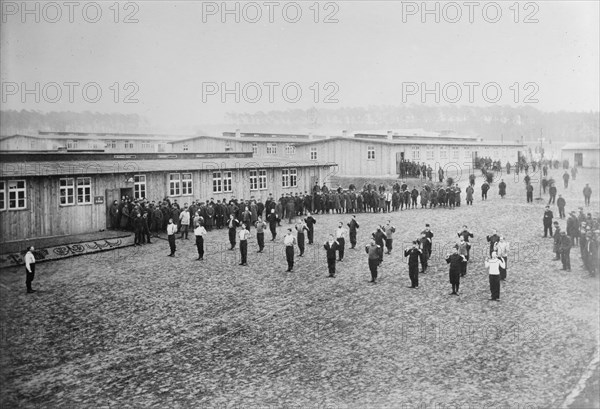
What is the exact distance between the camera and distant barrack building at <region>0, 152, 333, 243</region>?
68.5ft

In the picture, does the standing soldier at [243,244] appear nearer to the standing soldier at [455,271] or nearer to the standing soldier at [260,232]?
the standing soldier at [260,232]

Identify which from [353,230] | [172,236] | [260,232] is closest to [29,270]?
[172,236]

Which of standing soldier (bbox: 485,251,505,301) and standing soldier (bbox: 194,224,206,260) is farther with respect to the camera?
standing soldier (bbox: 194,224,206,260)

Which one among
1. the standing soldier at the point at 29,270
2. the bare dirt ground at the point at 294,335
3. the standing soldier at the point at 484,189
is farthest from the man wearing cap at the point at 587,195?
the standing soldier at the point at 29,270

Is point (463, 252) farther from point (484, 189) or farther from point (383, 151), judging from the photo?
point (383, 151)

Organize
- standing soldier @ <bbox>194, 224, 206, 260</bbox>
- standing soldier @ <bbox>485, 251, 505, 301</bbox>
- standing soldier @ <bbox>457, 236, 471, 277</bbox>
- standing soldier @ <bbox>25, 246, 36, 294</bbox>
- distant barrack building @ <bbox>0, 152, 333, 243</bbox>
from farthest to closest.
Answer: distant barrack building @ <bbox>0, 152, 333, 243</bbox> < standing soldier @ <bbox>194, 224, 206, 260</bbox> < standing soldier @ <bbox>457, 236, 471, 277</bbox> < standing soldier @ <bbox>25, 246, 36, 294</bbox> < standing soldier @ <bbox>485, 251, 505, 301</bbox>

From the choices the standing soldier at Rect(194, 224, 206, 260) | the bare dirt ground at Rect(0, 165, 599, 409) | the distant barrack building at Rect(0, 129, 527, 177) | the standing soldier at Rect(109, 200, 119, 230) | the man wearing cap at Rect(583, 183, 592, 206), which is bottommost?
the bare dirt ground at Rect(0, 165, 599, 409)

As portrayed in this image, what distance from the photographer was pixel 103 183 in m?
25.3

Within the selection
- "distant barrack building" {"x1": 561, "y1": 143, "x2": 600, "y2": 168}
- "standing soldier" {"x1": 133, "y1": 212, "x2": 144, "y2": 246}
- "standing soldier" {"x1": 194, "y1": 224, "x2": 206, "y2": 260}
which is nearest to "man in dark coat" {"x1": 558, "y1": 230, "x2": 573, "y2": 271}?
"standing soldier" {"x1": 194, "y1": 224, "x2": 206, "y2": 260}

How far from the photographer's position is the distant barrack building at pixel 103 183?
68.5ft

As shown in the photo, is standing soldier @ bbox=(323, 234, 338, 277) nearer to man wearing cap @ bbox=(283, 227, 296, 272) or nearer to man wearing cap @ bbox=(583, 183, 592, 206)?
man wearing cap @ bbox=(283, 227, 296, 272)

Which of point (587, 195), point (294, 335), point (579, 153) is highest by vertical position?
point (579, 153)

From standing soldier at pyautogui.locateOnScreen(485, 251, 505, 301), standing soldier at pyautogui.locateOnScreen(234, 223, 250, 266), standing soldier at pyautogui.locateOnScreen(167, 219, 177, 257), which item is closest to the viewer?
standing soldier at pyautogui.locateOnScreen(485, 251, 505, 301)

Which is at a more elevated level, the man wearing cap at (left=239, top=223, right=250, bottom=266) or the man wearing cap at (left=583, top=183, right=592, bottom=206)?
the man wearing cap at (left=583, top=183, right=592, bottom=206)
